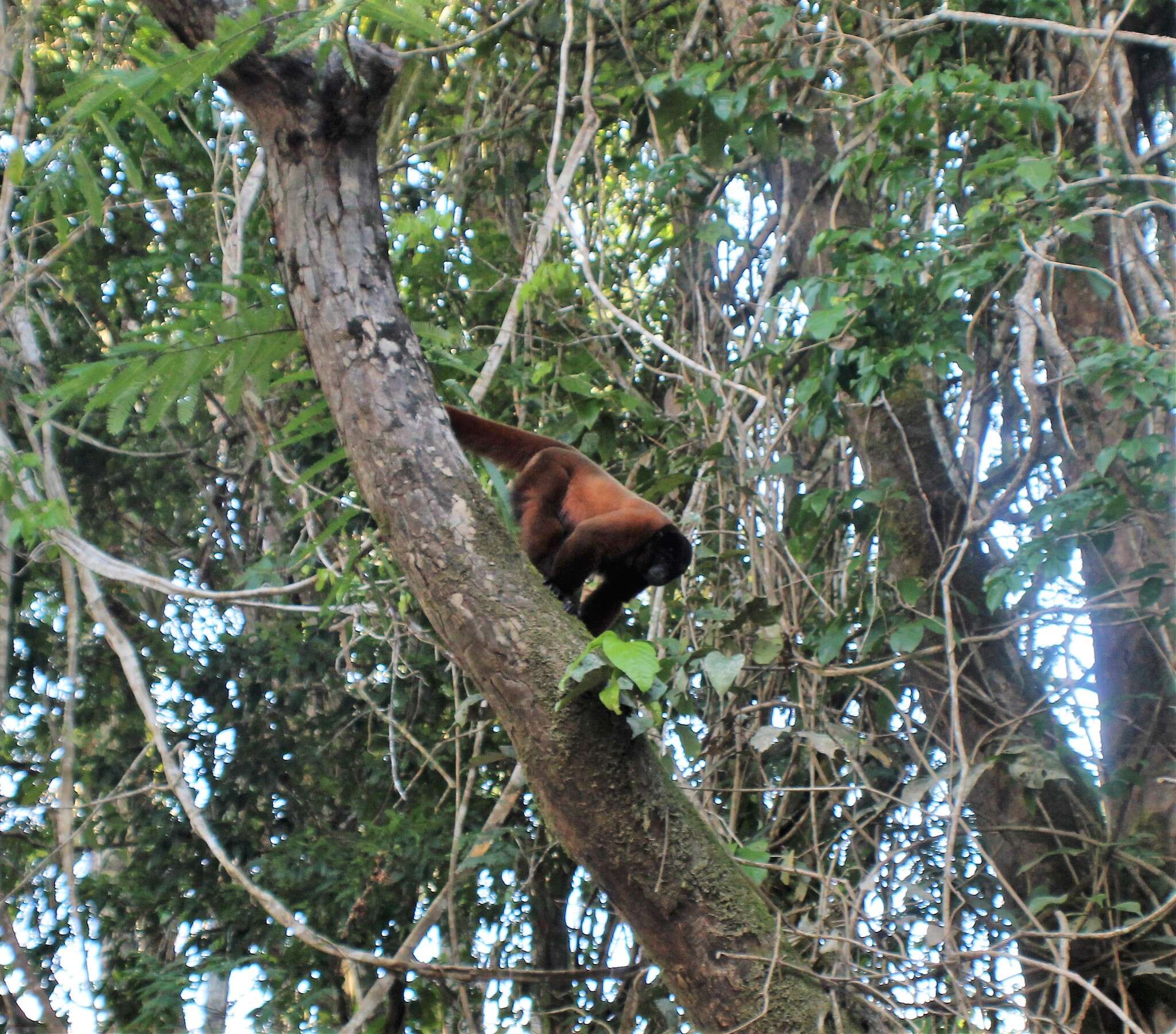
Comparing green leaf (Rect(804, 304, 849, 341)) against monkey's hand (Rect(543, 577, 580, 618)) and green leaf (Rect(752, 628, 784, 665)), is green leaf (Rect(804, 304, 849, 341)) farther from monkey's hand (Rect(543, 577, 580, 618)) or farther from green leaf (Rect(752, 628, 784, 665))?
monkey's hand (Rect(543, 577, 580, 618))

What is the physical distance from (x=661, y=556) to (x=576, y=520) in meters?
0.39

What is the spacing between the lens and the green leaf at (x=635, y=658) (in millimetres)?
2377

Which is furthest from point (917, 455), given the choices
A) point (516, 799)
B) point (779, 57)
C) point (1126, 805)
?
point (516, 799)

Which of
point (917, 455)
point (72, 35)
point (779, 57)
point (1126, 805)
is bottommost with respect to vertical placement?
point (1126, 805)

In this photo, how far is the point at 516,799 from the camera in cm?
499

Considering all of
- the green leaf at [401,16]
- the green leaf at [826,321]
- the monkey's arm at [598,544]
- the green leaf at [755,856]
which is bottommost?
the green leaf at [755,856]

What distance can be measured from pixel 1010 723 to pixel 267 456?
4.06 metres

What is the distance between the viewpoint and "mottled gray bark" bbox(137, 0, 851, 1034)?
263 cm

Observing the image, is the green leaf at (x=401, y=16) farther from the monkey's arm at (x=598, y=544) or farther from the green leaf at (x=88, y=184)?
the monkey's arm at (x=598, y=544)

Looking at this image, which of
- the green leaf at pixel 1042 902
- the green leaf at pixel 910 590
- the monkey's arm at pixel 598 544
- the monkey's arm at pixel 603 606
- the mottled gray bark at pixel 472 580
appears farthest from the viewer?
the monkey's arm at pixel 603 606

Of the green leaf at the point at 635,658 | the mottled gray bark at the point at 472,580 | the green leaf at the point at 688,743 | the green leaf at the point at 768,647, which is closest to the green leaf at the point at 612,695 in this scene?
the green leaf at the point at 635,658

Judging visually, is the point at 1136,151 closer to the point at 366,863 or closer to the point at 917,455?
the point at 917,455

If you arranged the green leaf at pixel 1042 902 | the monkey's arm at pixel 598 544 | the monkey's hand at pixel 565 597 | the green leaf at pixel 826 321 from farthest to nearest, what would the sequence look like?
the monkey's hand at pixel 565 597
the monkey's arm at pixel 598 544
the green leaf at pixel 826 321
the green leaf at pixel 1042 902

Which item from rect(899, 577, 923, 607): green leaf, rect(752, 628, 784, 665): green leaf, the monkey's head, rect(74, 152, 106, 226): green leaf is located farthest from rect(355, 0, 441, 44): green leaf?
rect(899, 577, 923, 607): green leaf
